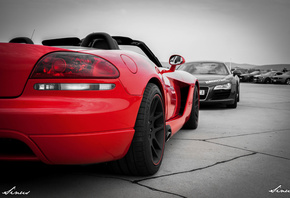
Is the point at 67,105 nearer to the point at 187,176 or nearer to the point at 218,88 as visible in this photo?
the point at 187,176

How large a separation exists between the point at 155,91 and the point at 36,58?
108 cm

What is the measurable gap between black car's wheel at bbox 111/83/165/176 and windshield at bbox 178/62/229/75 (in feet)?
20.6

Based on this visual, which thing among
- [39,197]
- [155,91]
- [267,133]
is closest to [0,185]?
[39,197]

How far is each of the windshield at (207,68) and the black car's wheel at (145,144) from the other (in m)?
6.27

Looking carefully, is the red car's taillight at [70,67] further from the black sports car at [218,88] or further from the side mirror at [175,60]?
the black sports car at [218,88]

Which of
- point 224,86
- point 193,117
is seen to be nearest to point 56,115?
point 193,117

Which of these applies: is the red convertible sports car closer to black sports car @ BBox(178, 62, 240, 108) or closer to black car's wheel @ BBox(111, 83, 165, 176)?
black car's wheel @ BBox(111, 83, 165, 176)

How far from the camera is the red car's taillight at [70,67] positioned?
201 centimetres

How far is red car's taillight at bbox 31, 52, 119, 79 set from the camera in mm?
2010

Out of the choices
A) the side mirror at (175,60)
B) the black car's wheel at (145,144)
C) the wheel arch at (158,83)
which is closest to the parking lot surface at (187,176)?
the black car's wheel at (145,144)

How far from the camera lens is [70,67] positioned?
6.72 ft

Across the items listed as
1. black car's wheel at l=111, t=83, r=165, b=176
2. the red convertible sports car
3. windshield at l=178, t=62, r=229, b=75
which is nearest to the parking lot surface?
black car's wheel at l=111, t=83, r=165, b=176

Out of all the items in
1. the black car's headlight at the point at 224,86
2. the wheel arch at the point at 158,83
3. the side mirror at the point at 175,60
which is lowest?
the black car's headlight at the point at 224,86

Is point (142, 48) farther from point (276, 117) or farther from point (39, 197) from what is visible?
point (276, 117)
